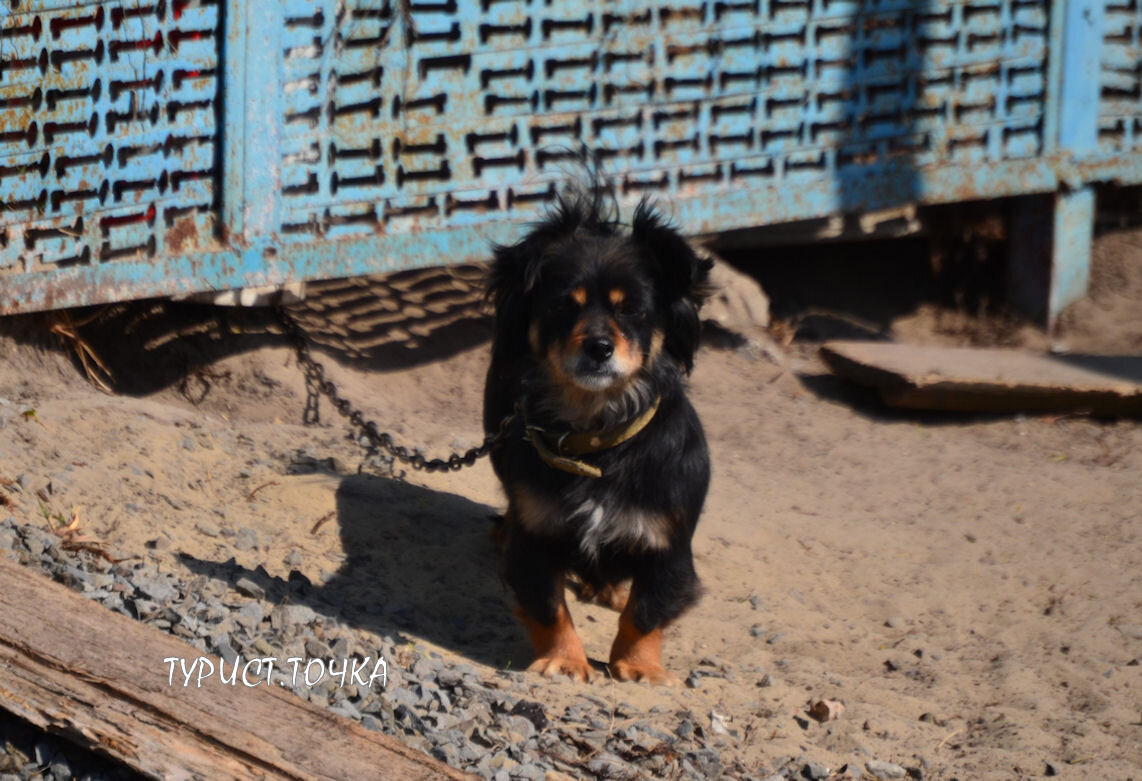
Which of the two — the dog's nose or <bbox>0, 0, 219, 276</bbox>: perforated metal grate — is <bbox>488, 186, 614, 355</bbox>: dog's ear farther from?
<bbox>0, 0, 219, 276</bbox>: perforated metal grate

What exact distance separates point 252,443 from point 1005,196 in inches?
172

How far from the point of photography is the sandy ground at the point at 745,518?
3644mm

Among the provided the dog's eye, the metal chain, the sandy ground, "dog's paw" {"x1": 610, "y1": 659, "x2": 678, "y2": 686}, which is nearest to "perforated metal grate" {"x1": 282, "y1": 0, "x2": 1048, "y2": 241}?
the metal chain

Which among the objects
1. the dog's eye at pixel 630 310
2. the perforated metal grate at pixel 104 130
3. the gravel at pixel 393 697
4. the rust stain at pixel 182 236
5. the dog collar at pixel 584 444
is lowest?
the gravel at pixel 393 697

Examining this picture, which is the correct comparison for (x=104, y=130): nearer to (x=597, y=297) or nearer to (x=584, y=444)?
(x=597, y=297)

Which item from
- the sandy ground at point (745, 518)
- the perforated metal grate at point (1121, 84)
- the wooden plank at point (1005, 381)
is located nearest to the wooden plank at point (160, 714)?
the sandy ground at point (745, 518)

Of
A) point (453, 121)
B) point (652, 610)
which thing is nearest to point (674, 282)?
point (652, 610)

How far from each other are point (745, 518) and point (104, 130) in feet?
11.0

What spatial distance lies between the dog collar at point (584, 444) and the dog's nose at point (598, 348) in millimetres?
292

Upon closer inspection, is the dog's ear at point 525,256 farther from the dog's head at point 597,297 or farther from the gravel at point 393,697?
the gravel at point 393,697

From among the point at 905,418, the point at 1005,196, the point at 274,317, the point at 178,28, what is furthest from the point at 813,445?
the point at 178,28

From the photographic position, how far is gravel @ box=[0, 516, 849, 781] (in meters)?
2.90

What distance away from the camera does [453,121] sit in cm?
564

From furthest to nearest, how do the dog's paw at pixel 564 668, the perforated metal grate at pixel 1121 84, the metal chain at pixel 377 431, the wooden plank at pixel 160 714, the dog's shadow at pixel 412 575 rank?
the perforated metal grate at pixel 1121 84, the metal chain at pixel 377 431, the dog's shadow at pixel 412 575, the dog's paw at pixel 564 668, the wooden plank at pixel 160 714
